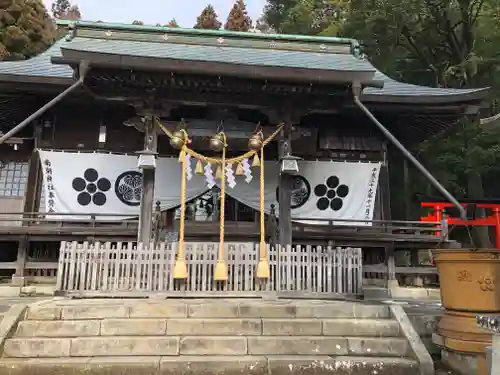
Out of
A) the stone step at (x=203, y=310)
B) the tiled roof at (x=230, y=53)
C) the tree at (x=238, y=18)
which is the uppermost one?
the tree at (x=238, y=18)

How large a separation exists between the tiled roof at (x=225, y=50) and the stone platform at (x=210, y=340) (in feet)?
20.0

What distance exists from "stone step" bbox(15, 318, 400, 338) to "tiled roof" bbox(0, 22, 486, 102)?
20.2 ft

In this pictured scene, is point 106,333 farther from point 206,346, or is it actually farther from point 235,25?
point 235,25

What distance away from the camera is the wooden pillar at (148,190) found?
9125mm

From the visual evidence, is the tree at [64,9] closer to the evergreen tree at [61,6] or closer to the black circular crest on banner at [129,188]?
the evergreen tree at [61,6]

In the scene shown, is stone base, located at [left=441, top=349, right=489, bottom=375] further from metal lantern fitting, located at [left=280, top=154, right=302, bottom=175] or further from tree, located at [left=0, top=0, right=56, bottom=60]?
tree, located at [left=0, top=0, right=56, bottom=60]

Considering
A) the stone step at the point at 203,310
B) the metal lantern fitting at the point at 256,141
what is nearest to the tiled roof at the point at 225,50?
the metal lantern fitting at the point at 256,141

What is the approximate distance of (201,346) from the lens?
6.00m

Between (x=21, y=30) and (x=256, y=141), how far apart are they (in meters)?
15.6

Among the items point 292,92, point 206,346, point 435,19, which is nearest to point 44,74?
point 292,92

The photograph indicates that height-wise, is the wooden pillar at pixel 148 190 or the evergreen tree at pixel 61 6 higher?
the evergreen tree at pixel 61 6

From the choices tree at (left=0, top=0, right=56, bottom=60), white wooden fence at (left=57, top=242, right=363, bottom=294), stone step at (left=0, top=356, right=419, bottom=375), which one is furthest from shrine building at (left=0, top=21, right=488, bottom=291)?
tree at (left=0, top=0, right=56, bottom=60)

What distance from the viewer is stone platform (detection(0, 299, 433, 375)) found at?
5.58 m

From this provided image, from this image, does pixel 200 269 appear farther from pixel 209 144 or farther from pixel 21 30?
pixel 21 30
